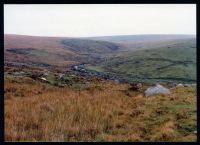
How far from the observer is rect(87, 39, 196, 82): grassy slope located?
67.6 metres

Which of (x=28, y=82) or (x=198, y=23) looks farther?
(x=28, y=82)

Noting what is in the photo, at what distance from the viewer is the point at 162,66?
7975 cm

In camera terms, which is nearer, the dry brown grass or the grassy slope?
the dry brown grass

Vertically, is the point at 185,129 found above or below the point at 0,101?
below

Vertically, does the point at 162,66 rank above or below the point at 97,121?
below

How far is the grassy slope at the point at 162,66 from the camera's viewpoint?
222 feet

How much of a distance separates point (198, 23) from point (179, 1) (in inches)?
21.0

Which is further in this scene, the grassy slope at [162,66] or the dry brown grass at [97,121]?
the grassy slope at [162,66]

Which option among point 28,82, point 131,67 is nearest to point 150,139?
point 28,82

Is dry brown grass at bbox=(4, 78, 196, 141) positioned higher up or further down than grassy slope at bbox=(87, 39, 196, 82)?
higher up

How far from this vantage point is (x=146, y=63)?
8725 centimetres

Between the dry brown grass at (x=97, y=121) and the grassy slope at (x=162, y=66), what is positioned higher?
the dry brown grass at (x=97, y=121)

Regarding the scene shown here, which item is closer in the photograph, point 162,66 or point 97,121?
point 97,121

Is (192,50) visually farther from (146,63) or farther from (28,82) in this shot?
(28,82)
